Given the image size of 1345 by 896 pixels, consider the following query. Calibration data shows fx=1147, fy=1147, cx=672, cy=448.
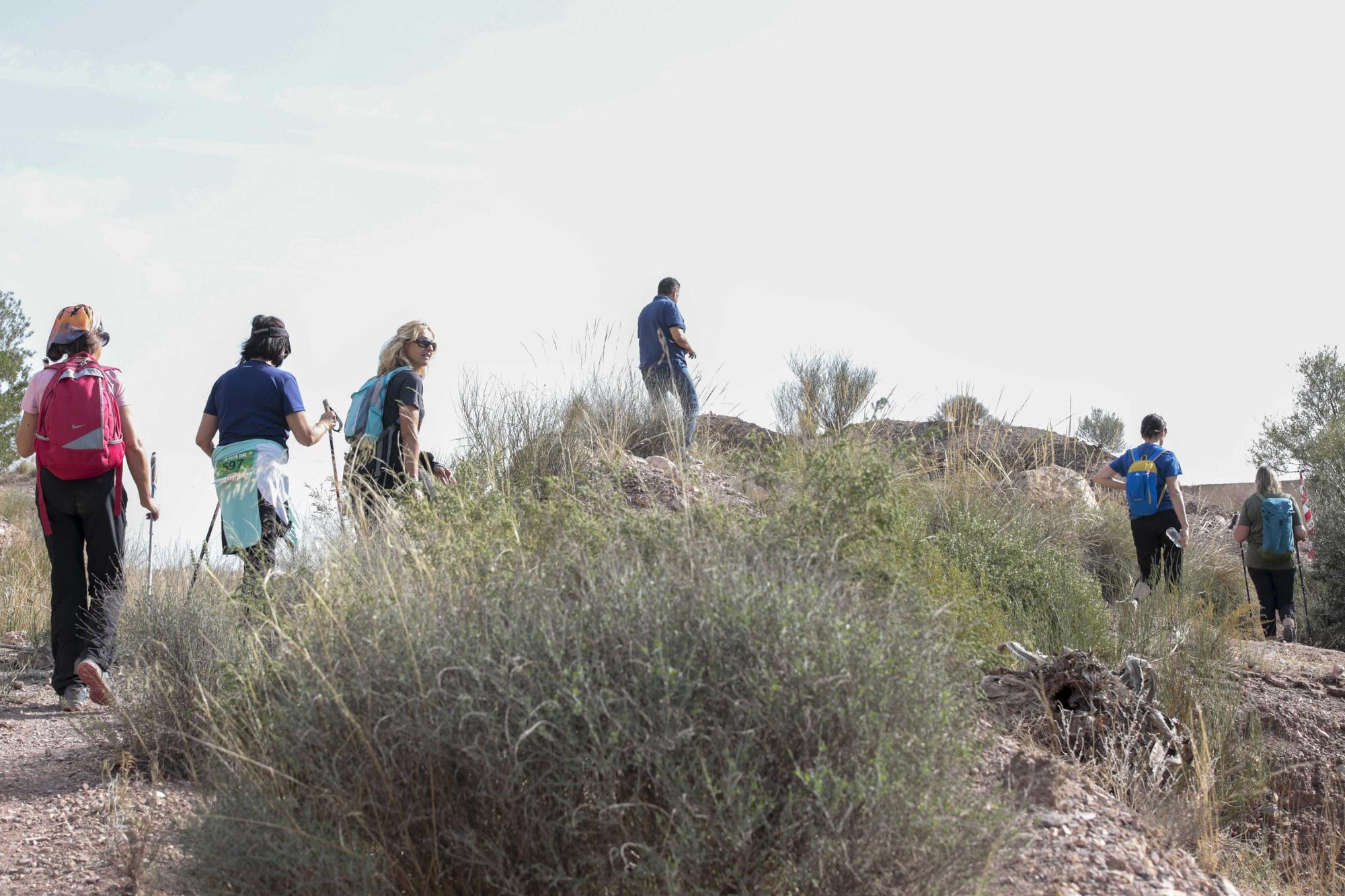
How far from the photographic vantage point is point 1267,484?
11391mm

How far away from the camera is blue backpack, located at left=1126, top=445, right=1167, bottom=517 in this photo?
962 centimetres

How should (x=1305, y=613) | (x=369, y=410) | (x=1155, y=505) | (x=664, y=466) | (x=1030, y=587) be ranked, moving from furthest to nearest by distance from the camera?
(x=1305, y=613) → (x=1155, y=505) → (x=664, y=466) → (x=1030, y=587) → (x=369, y=410)

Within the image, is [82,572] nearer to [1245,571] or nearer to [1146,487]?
[1146,487]

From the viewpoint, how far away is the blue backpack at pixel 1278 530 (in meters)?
10.9

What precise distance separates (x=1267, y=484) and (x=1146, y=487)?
102 inches

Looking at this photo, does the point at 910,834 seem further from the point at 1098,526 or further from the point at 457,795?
the point at 1098,526

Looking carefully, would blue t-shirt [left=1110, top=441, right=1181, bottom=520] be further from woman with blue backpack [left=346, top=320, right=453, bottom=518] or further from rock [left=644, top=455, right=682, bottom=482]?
woman with blue backpack [left=346, top=320, right=453, bottom=518]

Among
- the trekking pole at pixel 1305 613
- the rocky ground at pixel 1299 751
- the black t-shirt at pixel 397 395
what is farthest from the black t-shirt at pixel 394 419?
the trekking pole at pixel 1305 613

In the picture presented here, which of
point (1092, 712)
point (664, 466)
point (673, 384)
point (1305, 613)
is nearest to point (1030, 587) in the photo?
point (1092, 712)

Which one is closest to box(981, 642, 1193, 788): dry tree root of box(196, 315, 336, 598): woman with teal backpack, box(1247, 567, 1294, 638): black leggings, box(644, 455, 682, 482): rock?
box(644, 455, 682, 482): rock

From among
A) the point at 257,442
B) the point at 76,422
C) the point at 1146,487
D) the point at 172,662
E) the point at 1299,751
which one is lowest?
the point at 1299,751

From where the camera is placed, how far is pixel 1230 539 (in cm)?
1555

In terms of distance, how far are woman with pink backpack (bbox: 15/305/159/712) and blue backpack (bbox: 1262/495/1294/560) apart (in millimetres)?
9820

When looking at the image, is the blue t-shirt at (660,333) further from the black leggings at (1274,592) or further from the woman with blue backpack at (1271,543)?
the black leggings at (1274,592)
